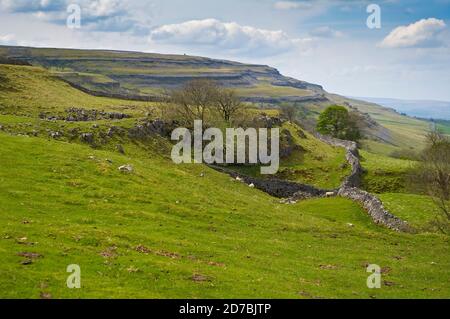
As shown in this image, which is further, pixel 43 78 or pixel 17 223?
pixel 43 78

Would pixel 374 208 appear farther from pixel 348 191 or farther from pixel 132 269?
pixel 132 269

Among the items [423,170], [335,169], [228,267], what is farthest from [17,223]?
[335,169]

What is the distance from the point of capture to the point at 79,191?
37.1 m

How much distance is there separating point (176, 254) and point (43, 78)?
311 ft

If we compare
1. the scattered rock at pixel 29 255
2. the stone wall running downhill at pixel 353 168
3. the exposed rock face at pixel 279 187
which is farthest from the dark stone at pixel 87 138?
the stone wall running downhill at pixel 353 168

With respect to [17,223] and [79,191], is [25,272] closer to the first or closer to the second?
[17,223]

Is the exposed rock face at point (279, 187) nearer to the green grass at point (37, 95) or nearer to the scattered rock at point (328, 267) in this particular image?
→ the green grass at point (37, 95)

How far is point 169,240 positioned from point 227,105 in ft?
232

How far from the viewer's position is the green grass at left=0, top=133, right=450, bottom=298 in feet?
73.6

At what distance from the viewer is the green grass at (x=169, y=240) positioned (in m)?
22.4

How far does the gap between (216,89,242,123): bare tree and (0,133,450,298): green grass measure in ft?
160

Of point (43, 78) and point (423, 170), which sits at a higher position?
point (43, 78)

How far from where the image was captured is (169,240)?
3030 cm

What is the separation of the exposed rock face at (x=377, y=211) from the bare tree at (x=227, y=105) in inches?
1786
